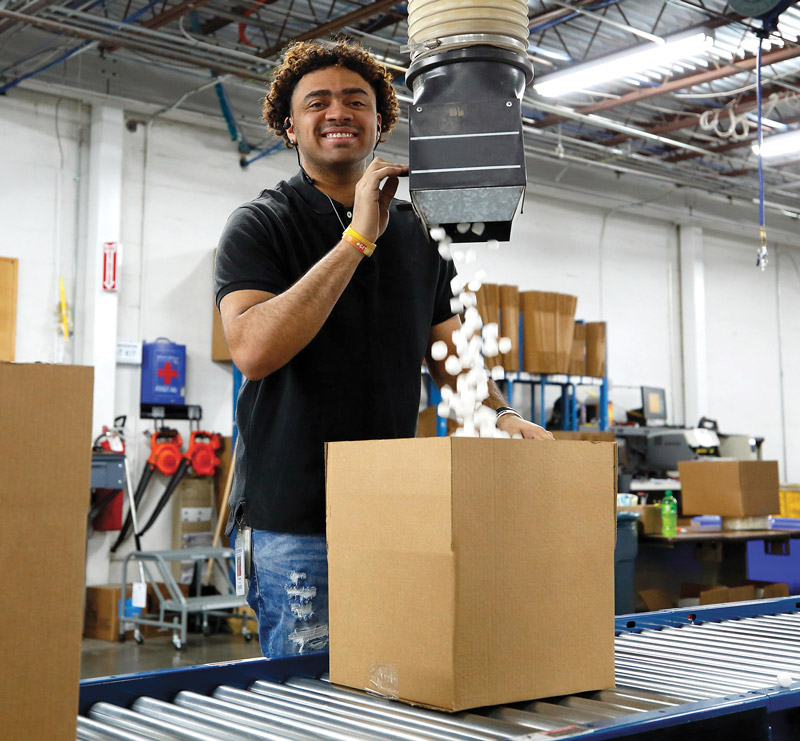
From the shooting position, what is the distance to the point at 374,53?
240 inches

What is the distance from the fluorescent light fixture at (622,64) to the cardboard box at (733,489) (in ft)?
7.40

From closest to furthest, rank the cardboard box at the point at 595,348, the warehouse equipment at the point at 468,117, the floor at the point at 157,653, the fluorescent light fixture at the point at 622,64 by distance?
1. the warehouse equipment at the point at 468,117
2. the floor at the point at 157,653
3. the fluorescent light fixture at the point at 622,64
4. the cardboard box at the point at 595,348

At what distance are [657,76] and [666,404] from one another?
3293mm

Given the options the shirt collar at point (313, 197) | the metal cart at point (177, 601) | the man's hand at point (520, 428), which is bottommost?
the metal cart at point (177, 601)

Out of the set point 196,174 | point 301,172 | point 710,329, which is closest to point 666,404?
point 710,329

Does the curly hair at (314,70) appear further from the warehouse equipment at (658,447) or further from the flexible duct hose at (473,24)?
the warehouse equipment at (658,447)

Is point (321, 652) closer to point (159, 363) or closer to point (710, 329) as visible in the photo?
point (159, 363)

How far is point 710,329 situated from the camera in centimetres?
942

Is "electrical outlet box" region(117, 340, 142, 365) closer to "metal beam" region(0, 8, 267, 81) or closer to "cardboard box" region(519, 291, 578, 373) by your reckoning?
"metal beam" region(0, 8, 267, 81)

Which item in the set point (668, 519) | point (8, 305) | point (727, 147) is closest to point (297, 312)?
point (668, 519)

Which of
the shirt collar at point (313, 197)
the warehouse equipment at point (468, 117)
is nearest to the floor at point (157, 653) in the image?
the shirt collar at point (313, 197)

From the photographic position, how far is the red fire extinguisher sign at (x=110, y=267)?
Result: 5758 mm

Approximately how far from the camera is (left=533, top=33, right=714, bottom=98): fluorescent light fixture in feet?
17.2

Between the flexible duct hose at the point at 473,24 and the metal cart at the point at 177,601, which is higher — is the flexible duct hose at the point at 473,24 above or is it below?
above
